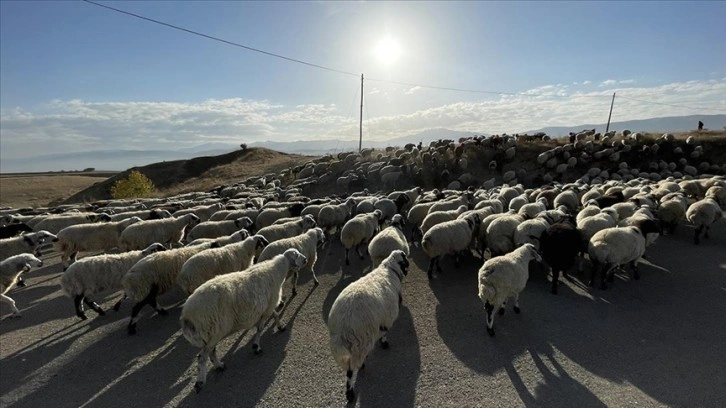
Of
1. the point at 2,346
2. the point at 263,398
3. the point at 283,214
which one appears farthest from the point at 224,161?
the point at 263,398

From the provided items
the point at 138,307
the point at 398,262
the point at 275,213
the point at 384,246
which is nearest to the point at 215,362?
Result: the point at 138,307

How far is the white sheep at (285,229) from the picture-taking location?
1148cm

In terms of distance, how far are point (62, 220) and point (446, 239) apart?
630 inches

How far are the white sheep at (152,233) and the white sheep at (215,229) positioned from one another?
18.8 inches

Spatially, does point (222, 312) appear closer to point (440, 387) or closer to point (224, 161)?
point (440, 387)

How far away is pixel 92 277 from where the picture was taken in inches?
324

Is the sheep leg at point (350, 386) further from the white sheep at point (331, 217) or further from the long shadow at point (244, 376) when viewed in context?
the white sheep at point (331, 217)

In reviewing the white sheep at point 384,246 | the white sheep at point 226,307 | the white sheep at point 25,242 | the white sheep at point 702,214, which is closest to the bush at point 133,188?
the white sheep at point 25,242

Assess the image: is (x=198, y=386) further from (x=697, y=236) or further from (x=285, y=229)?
(x=697, y=236)

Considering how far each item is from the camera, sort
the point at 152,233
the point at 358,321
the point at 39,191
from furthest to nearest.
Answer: the point at 39,191 < the point at 152,233 < the point at 358,321

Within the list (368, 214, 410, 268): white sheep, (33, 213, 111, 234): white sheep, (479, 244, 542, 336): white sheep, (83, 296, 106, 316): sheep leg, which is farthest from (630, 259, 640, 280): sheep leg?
(33, 213, 111, 234): white sheep

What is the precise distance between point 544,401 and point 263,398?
447 centimetres

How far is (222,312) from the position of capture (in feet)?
19.8

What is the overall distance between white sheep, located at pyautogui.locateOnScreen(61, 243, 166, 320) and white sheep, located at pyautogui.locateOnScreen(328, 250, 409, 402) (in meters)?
6.04
